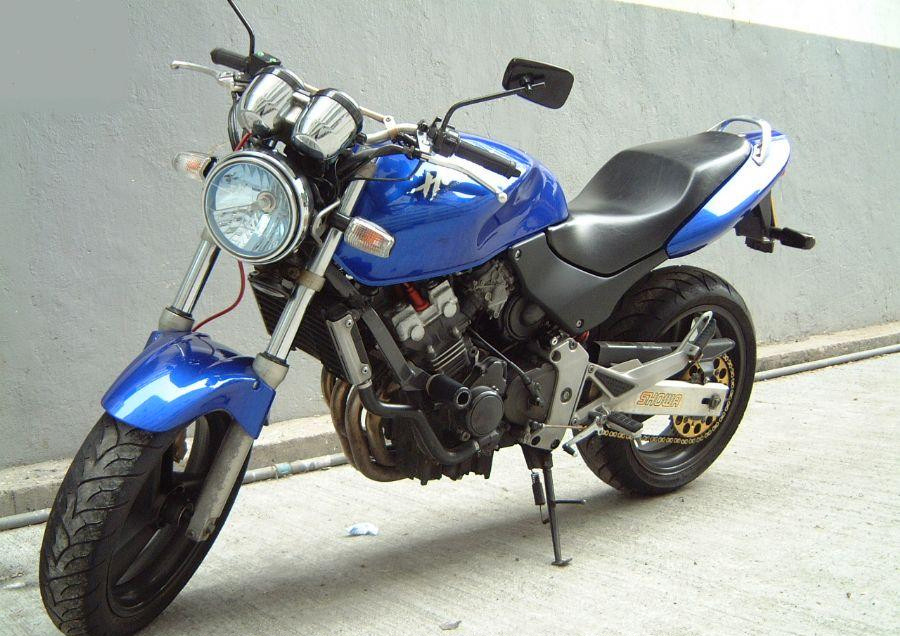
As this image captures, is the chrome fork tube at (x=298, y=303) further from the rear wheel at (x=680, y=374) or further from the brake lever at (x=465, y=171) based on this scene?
the rear wheel at (x=680, y=374)

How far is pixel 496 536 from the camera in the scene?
11.7 feet

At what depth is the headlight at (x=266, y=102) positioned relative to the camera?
254 centimetres

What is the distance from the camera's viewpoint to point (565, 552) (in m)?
3.38

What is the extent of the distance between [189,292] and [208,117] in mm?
1816

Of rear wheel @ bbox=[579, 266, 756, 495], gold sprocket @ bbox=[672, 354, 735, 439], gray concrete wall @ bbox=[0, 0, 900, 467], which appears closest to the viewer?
rear wheel @ bbox=[579, 266, 756, 495]

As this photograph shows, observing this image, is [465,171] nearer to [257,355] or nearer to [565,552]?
[257,355]

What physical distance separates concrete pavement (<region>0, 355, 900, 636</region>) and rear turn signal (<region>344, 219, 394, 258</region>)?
107 centimetres

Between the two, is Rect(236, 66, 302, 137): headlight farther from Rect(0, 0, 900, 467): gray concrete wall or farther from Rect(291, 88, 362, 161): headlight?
Rect(0, 0, 900, 467): gray concrete wall

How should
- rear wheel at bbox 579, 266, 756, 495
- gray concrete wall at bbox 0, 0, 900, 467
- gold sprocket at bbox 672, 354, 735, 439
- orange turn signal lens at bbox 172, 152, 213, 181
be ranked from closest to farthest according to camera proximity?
orange turn signal lens at bbox 172, 152, 213, 181
rear wheel at bbox 579, 266, 756, 495
gold sprocket at bbox 672, 354, 735, 439
gray concrete wall at bbox 0, 0, 900, 467

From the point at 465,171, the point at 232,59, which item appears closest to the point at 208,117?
the point at 232,59

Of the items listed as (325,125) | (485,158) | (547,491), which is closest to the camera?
(325,125)

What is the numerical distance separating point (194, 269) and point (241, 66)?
563mm

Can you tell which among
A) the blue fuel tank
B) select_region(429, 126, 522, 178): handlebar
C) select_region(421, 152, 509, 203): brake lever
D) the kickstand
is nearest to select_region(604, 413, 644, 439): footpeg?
the kickstand

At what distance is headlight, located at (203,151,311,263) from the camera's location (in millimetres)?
2455
